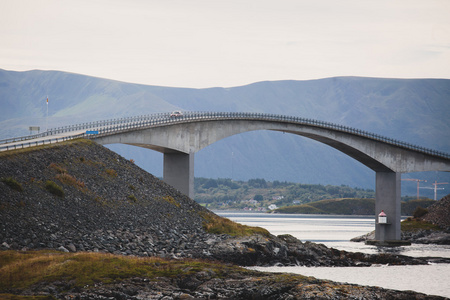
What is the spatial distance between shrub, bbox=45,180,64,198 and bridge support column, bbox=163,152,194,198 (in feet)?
90.9

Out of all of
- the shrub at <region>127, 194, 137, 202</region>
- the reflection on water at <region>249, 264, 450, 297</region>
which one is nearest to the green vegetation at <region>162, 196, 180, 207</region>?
the shrub at <region>127, 194, 137, 202</region>

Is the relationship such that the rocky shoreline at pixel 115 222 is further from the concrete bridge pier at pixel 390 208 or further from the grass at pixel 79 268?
the concrete bridge pier at pixel 390 208

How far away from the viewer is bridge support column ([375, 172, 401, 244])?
108 m

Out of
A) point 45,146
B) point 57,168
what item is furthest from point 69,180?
point 45,146

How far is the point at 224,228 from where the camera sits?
6875 centimetres

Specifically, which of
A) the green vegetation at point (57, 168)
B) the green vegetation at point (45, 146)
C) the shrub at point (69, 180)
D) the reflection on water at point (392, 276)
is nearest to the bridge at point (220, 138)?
the green vegetation at point (45, 146)

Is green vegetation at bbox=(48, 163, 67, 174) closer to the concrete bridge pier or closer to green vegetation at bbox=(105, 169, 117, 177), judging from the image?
green vegetation at bbox=(105, 169, 117, 177)

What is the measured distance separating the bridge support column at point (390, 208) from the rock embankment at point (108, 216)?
3356 cm

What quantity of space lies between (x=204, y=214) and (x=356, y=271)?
55.9 ft

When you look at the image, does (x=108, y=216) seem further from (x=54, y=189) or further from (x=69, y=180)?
(x=54, y=189)

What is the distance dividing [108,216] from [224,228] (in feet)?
47.3

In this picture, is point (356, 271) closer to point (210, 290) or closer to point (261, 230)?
point (261, 230)

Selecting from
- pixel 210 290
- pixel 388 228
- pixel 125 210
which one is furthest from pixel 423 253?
pixel 210 290

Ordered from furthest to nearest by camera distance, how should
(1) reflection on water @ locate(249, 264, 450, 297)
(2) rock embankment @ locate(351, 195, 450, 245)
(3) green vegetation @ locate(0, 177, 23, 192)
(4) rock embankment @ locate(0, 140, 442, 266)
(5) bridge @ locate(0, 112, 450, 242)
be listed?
(2) rock embankment @ locate(351, 195, 450, 245), (5) bridge @ locate(0, 112, 450, 242), (1) reflection on water @ locate(249, 264, 450, 297), (3) green vegetation @ locate(0, 177, 23, 192), (4) rock embankment @ locate(0, 140, 442, 266)
